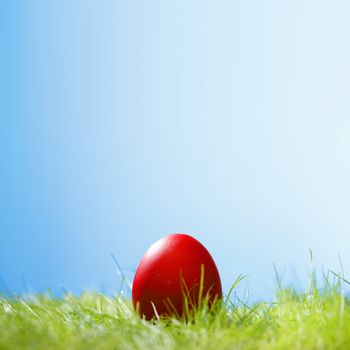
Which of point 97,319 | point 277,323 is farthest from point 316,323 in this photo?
point 97,319

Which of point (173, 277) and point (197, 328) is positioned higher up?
point (173, 277)

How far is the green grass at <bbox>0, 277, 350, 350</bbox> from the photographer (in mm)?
2168

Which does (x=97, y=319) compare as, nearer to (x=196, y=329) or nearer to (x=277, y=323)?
(x=196, y=329)

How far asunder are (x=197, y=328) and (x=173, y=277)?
334 mm

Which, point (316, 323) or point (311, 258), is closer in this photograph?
point (316, 323)

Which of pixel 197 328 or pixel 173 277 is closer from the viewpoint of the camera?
pixel 197 328

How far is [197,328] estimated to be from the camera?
7.98ft

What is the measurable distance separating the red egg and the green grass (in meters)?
0.11

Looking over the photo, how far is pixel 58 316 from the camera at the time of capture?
287cm

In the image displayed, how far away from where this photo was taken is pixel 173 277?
2715 mm

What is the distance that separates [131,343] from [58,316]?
77cm

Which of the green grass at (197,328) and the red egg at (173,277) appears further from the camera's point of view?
the red egg at (173,277)

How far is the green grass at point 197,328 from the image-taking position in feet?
7.11

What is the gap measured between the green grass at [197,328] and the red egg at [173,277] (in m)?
0.11
